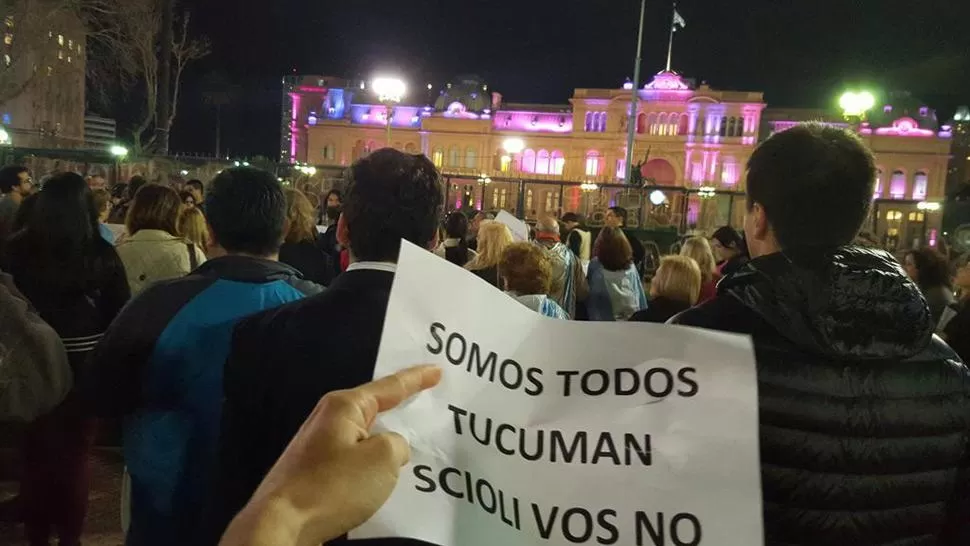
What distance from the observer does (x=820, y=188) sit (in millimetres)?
1717

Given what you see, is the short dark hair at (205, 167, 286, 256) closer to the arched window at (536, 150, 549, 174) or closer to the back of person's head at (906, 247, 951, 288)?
the back of person's head at (906, 247, 951, 288)

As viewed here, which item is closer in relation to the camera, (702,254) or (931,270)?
(931,270)

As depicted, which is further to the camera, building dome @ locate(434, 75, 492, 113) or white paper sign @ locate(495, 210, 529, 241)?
building dome @ locate(434, 75, 492, 113)

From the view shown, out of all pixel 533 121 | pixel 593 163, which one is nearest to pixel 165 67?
pixel 533 121

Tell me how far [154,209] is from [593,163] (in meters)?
62.1

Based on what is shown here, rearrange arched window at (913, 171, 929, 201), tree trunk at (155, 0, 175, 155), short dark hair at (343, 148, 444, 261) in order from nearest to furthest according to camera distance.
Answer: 1. short dark hair at (343, 148, 444, 261)
2. tree trunk at (155, 0, 175, 155)
3. arched window at (913, 171, 929, 201)

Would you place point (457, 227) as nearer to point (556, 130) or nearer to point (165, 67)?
point (165, 67)

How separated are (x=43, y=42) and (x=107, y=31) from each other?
366 centimetres

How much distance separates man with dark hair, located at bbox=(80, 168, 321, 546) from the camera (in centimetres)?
259

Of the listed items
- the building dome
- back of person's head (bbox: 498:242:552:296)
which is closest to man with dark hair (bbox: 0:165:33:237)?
back of person's head (bbox: 498:242:552:296)

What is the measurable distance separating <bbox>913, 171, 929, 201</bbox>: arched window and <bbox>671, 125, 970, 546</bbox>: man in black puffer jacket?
66.8m

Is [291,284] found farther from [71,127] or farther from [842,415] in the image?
[71,127]

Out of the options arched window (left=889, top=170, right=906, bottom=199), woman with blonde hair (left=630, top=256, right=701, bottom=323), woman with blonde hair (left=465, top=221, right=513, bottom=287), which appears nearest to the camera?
woman with blonde hair (left=630, top=256, right=701, bottom=323)

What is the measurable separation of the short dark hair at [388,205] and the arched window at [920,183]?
220 ft
